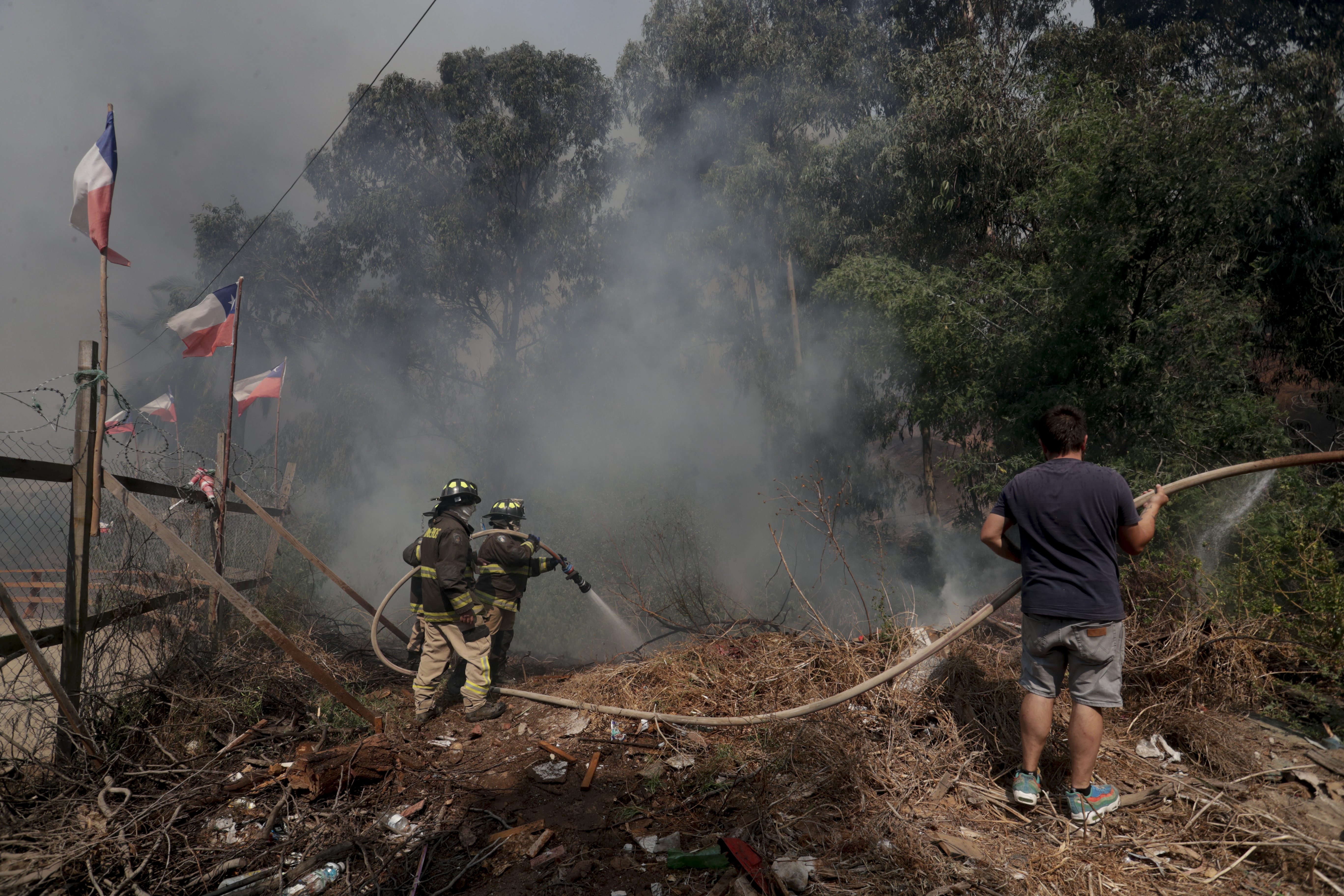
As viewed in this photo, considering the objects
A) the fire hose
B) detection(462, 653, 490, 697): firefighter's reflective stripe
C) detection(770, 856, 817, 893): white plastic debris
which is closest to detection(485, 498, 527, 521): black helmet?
detection(462, 653, 490, 697): firefighter's reflective stripe

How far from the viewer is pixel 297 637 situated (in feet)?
20.9

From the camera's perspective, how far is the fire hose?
3.05 meters

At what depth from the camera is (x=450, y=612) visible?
5016 mm

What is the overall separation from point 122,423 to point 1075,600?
808 centimetres

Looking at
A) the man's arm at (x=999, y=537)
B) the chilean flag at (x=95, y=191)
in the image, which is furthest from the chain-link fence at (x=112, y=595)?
the man's arm at (x=999, y=537)

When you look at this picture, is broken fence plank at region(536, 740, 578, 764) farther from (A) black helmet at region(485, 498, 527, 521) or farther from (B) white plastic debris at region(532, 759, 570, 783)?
(A) black helmet at region(485, 498, 527, 521)

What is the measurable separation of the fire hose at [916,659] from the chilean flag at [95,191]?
4111 millimetres

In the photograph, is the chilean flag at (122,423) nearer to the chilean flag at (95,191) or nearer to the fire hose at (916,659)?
the chilean flag at (95,191)

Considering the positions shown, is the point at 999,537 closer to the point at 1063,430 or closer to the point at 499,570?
the point at 1063,430

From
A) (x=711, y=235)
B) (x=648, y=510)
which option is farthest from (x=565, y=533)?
(x=711, y=235)

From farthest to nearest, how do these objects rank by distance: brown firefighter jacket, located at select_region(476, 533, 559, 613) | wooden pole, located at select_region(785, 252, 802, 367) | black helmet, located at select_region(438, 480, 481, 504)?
wooden pole, located at select_region(785, 252, 802, 367)
brown firefighter jacket, located at select_region(476, 533, 559, 613)
black helmet, located at select_region(438, 480, 481, 504)

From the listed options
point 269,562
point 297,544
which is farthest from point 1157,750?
point 269,562

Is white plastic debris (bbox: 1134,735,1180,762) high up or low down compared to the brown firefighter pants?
down

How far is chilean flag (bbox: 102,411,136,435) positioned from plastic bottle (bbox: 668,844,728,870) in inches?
156
